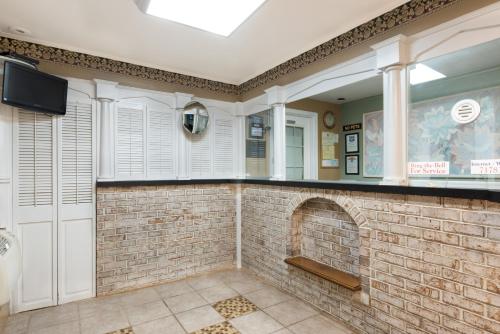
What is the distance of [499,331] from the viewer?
1.55 metres

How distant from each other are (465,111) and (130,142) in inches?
132

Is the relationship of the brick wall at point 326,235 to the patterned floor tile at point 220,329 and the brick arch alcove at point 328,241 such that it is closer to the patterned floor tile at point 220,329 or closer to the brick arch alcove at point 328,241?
the brick arch alcove at point 328,241

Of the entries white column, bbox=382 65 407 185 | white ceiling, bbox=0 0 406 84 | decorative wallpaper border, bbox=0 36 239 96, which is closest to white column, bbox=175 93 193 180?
decorative wallpaper border, bbox=0 36 239 96

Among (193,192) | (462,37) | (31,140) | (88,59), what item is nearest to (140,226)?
(193,192)

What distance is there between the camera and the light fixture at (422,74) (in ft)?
7.23

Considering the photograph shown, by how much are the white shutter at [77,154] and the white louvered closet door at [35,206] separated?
0.33 ft

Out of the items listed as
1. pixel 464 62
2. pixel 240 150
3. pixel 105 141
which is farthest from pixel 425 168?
pixel 105 141

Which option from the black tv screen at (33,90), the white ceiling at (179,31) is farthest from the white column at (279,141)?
the black tv screen at (33,90)

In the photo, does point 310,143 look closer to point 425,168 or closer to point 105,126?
point 425,168

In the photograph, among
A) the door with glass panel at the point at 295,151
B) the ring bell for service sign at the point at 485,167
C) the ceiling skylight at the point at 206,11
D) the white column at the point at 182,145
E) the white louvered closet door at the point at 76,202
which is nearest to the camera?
the ceiling skylight at the point at 206,11

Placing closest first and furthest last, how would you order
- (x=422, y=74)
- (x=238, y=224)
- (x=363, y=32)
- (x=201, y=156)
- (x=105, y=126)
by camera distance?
1. (x=422, y=74)
2. (x=363, y=32)
3. (x=105, y=126)
4. (x=201, y=156)
5. (x=238, y=224)

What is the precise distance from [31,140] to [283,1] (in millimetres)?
2654

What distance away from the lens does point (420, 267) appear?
1.89m

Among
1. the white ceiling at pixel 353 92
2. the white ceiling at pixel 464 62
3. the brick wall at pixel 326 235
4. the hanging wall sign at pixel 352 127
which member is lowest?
the brick wall at pixel 326 235
